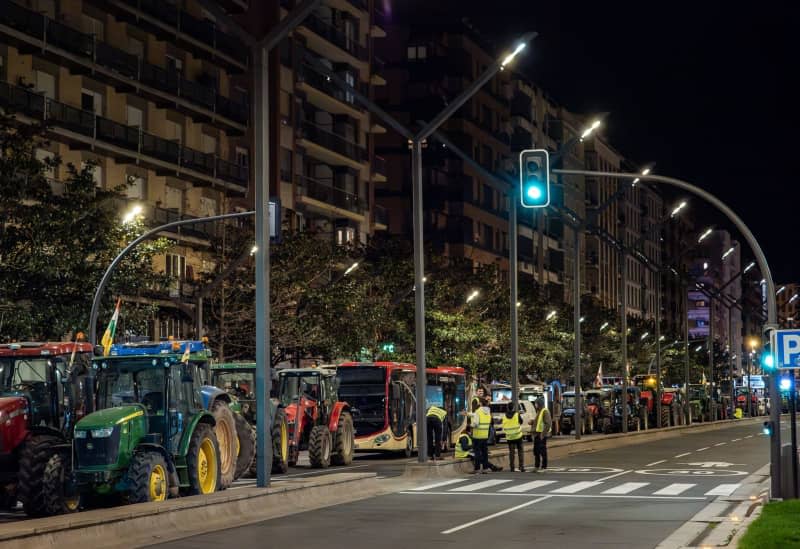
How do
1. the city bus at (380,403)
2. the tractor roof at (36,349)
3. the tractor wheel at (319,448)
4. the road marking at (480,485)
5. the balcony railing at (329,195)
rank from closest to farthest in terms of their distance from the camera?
1. the tractor roof at (36,349)
2. the road marking at (480,485)
3. the tractor wheel at (319,448)
4. the city bus at (380,403)
5. the balcony railing at (329,195)

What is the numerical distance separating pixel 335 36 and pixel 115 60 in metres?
25.6

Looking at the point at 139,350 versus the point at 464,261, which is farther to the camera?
the point at 464,261

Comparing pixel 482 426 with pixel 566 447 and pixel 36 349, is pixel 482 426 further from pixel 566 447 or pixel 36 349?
pixel 36 349

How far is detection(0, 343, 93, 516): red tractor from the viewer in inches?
855

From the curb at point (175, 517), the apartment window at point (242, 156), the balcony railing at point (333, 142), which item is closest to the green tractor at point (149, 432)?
the curb at point (175, 517)

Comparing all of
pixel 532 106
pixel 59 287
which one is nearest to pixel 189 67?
pixel 59 287

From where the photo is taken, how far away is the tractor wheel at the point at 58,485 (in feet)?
71.0

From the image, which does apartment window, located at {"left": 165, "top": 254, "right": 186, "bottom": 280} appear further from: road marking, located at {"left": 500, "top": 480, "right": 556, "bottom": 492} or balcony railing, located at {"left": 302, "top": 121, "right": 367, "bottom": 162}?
road marking, located at {"left": 500, "top": 480, "right": 556, "bottom": 492}

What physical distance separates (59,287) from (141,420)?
738 inches

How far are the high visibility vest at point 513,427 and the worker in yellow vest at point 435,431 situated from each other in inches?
138

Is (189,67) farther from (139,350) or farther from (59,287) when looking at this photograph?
(139,350)

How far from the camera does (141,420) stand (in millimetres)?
22938

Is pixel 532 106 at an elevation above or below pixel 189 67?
above

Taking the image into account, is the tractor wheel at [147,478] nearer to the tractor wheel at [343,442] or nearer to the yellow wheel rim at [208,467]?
the yellow wheel rim at [208,467]
